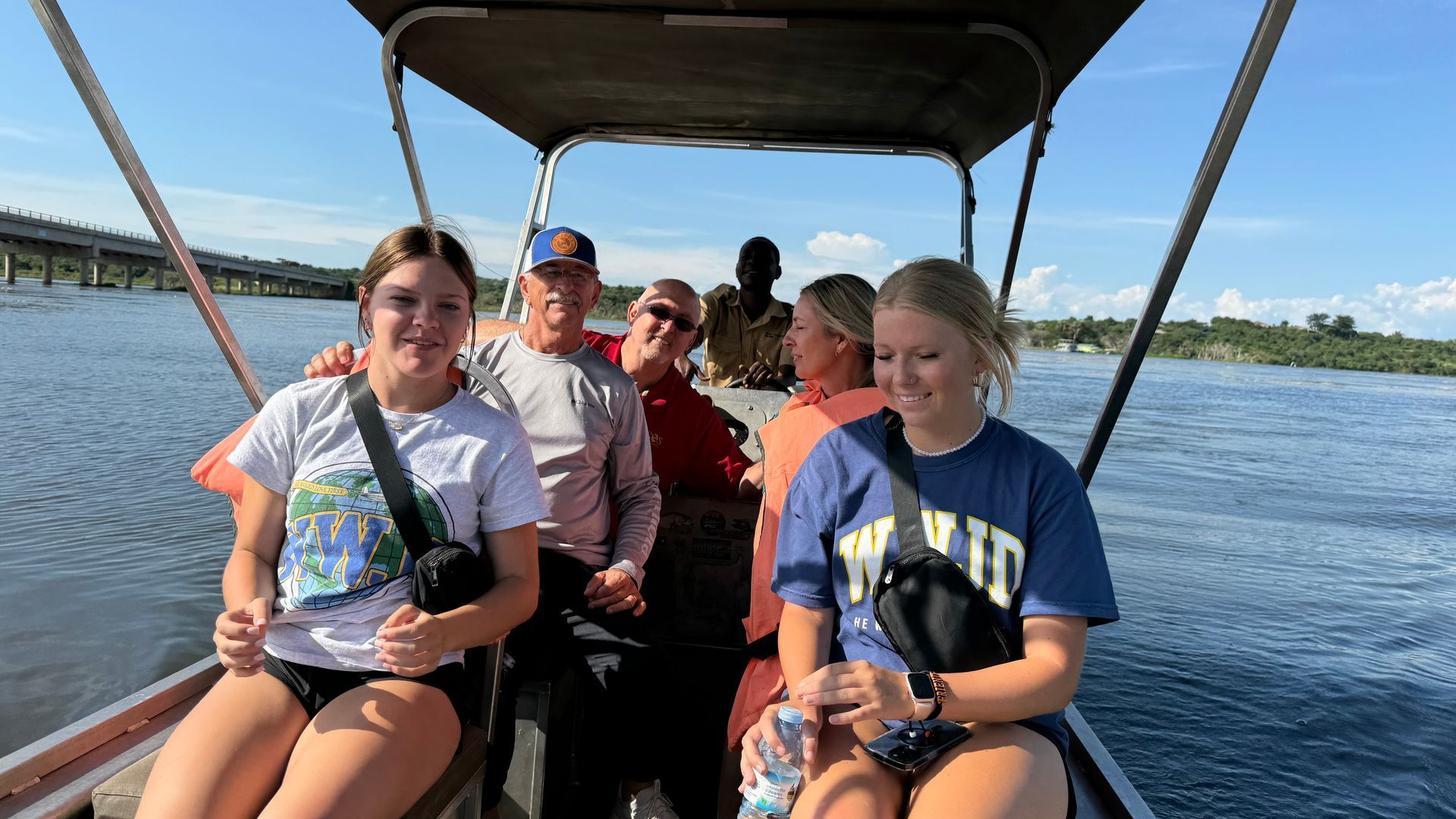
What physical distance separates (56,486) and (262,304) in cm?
5149

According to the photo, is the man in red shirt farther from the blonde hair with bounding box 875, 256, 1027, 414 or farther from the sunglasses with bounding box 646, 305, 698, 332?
the blonde hair with bounding box 875, 256, 1027, 414

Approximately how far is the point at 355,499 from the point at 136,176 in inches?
47.8

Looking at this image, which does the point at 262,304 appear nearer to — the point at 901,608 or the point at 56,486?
the point at 56,486

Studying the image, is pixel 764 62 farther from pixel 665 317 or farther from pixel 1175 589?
pixel 1175 589

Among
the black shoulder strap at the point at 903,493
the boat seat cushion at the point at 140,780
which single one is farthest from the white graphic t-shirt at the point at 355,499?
the black shoulder strap at the point at 903,493

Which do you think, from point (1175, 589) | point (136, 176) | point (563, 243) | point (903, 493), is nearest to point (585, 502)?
point (563, 243)

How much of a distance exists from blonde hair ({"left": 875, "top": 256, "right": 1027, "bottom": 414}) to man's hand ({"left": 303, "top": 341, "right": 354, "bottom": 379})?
1.26 meters

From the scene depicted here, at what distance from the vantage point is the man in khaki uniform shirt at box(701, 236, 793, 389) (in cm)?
528

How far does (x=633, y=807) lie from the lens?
2.30 metres

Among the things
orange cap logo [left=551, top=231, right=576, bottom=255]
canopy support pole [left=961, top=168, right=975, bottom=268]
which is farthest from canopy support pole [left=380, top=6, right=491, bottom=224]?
canopy support pole [left=961, top=168, right=975, bottom=268]

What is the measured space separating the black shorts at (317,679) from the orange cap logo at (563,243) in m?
1.32

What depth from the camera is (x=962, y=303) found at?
1836mm

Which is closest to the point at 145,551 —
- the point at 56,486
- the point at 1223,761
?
the point at 56,486

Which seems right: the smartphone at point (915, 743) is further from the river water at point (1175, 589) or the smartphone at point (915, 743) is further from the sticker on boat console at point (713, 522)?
the river water at point (1175, 589)
